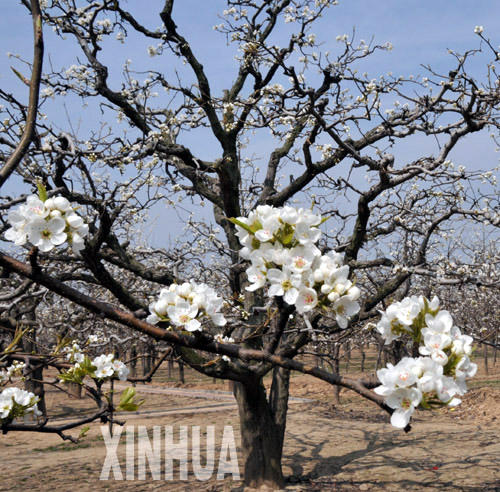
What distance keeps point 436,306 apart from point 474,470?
755cm

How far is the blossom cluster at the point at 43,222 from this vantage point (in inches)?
47.6

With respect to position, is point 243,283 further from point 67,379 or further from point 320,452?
point 67,379

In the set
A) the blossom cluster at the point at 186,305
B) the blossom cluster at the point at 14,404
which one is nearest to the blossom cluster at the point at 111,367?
the blossom cluster at the point at 14,404

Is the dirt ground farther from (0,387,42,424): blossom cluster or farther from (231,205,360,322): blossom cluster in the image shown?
(231,205,360,322): blossom cluster

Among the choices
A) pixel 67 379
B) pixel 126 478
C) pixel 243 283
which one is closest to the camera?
pixel 67 379

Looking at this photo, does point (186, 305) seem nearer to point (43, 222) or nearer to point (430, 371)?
point (43, 222)

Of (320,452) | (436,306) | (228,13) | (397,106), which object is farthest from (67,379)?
(320,452)

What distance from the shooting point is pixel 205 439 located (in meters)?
10.6

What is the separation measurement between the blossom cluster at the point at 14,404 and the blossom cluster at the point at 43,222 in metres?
1.56

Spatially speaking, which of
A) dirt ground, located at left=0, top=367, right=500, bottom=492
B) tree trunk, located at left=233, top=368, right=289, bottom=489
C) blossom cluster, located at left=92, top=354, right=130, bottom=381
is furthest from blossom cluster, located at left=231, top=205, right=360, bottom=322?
dirt ground, located at left=0, top=367, right=500, bottom=492

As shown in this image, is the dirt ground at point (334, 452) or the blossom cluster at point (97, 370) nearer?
the blossom cluster at point (97, 370)

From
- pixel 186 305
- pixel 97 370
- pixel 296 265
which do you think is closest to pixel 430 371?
pixel 296 265

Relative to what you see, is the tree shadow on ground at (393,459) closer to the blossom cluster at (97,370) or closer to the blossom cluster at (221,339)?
the blossom cluster at (221,339)

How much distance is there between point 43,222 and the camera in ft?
4.02
